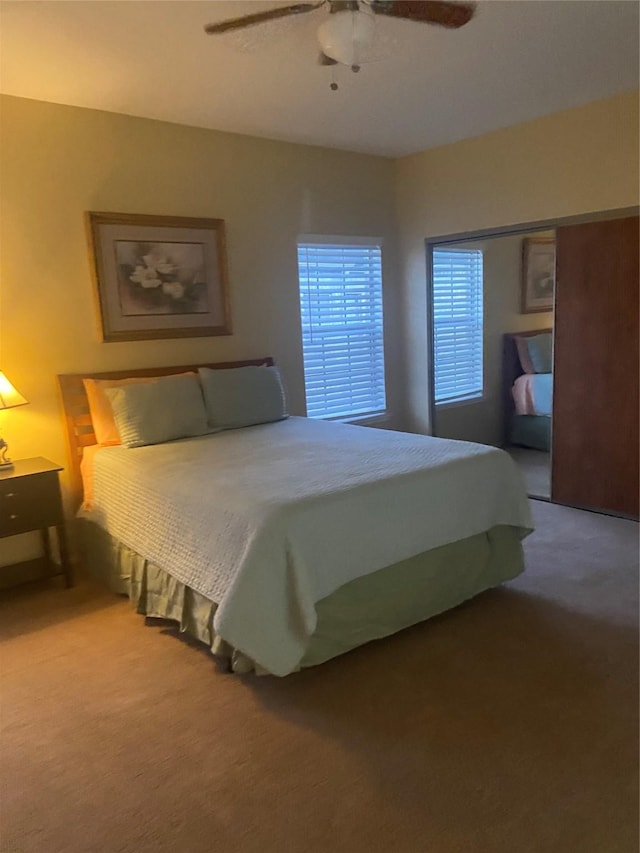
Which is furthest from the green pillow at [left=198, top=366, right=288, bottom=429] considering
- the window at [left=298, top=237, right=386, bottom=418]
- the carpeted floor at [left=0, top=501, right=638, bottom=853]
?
the carpeted floor at [left=0, top=501, right=638, bottom=853]

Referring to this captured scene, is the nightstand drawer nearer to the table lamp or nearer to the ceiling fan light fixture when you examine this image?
the table lamp

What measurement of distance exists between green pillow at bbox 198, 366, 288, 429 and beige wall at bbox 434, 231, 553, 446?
1.65 m

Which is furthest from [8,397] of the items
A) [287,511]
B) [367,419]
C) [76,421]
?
[367,419]

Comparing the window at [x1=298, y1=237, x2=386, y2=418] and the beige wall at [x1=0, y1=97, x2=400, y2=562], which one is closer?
the beige wall at [x1=0, y1=97, x2=400, y2=562]

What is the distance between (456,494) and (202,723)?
1332mm

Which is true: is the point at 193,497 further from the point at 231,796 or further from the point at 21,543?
the point at 21,543

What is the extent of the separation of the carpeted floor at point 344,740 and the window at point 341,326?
2.27m

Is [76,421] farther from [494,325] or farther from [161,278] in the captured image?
[494,325]

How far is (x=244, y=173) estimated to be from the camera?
4133mm

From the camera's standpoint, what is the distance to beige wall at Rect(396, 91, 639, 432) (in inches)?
145

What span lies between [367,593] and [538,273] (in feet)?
8.71

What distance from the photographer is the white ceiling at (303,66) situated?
96.7 inches

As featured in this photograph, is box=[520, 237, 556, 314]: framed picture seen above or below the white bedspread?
above

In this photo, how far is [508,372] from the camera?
181 inches
